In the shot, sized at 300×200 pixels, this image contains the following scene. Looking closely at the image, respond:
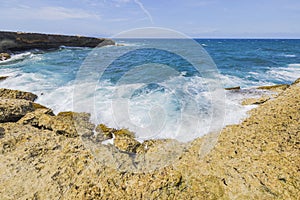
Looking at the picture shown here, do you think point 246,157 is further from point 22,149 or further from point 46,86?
point 46,86

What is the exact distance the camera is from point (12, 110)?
4.07 metres

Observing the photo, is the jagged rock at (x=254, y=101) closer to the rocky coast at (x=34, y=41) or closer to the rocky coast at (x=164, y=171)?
the rocky coast at (x=164, y=171)

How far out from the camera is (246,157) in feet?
8.55

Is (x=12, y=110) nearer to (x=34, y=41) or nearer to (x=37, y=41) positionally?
(x=34, y=41)

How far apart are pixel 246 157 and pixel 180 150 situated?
1075mm

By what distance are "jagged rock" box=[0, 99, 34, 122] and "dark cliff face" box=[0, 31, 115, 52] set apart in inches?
1090

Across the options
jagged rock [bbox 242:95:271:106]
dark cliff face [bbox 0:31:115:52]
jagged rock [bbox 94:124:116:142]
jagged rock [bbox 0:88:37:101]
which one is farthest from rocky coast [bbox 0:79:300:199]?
dark cliff face [bbox 0:31:115:52]

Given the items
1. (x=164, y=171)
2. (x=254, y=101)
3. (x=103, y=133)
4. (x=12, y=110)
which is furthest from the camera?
(x=254, y=101)

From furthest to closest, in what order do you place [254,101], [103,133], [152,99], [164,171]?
1. [152,99]
2. [254,101]
3. [103,133]
4. [164,171]

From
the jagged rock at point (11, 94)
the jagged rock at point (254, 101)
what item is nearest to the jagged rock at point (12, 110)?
the jagged rock at point (11, 94)

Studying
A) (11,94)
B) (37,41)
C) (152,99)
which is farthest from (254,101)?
(37,41)

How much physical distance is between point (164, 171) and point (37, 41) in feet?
122

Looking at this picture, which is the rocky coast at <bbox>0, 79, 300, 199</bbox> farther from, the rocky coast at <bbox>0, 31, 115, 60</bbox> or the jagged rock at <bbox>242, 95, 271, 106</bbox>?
the rocky coast at <bbox>0, 31, 115, 60</bbox>

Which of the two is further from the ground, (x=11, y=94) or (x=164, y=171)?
(x=11, y=94)
